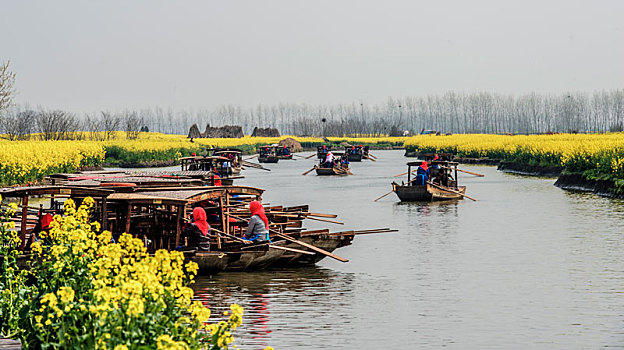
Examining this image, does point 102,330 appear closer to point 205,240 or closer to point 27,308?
point 27,308

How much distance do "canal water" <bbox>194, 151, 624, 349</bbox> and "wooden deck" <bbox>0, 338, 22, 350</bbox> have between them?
3.99 metres

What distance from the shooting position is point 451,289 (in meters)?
17.4

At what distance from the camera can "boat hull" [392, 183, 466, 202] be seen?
3750 cm

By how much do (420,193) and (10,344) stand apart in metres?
29.5

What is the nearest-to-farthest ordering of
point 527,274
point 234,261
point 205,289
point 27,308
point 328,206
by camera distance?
point 27,308, point 205,289, point 234,261, point 527,274, point 328,206

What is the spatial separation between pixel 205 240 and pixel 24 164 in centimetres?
2418

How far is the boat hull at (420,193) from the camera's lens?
123 feet

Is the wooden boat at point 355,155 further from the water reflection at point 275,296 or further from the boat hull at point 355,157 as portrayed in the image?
the water reflection at point 275,296

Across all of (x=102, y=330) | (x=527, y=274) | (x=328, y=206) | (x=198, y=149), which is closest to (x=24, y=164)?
(x=328, y=206)

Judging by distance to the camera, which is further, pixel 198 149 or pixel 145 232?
pixel 198 149

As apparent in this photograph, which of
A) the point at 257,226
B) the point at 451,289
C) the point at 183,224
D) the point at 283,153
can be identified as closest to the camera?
the point at 451,289

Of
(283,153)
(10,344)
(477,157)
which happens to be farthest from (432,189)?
(283,153)

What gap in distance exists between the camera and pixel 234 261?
59.4 feet

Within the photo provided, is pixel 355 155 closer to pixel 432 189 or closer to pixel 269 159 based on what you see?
pixel 269 159
